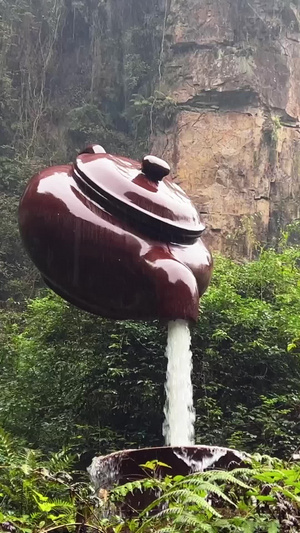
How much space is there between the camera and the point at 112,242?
246 cm

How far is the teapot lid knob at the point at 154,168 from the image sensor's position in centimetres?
Answer: 269

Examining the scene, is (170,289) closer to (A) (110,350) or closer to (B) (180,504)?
(B) (180,504)

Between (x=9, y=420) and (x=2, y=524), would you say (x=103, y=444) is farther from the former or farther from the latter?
(x=2, y=524)

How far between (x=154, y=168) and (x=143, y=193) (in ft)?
0.58

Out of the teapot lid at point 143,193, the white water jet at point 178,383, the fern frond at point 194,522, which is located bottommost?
Answer: the white water jet at point 178,383

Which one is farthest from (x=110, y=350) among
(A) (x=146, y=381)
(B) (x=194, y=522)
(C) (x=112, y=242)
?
(B) (x=194, y=522)

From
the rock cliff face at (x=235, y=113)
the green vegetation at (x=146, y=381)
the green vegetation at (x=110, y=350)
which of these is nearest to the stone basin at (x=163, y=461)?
the green vegetation at (x=110, y=350)

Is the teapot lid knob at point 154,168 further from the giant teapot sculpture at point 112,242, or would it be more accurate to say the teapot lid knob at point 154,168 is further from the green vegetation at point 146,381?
the green vegetation at point 146,381

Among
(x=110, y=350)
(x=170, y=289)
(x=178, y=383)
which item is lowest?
(x=110, y=350)

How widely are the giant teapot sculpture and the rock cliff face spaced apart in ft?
25.1

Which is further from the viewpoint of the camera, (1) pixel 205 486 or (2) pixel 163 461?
(2) pixel 163 461

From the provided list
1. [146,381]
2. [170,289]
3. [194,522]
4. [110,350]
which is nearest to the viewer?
[194,522]

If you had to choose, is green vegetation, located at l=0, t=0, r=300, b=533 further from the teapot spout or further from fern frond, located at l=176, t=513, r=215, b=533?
the teapot spout

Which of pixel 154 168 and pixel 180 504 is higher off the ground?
pixel 154 168
